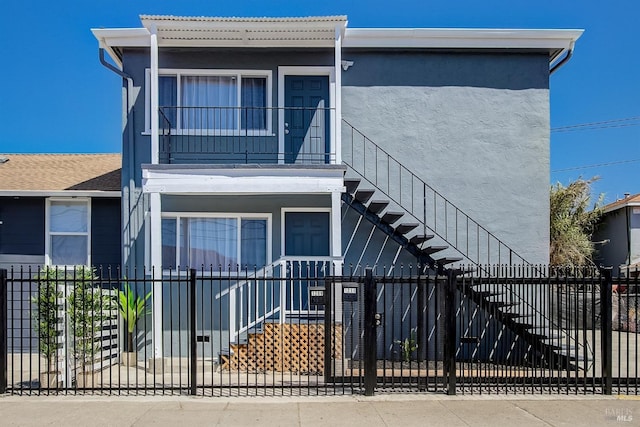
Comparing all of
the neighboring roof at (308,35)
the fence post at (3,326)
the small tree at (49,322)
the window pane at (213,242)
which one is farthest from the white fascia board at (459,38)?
the fence post at (3,326)

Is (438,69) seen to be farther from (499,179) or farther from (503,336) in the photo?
(503,336)

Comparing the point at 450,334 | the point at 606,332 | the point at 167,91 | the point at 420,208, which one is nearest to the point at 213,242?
the point at 167,91

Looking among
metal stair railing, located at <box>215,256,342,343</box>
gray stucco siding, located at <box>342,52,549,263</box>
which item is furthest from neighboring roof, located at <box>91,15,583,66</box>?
metal stair railing, located at <box>215,256,342,343</box>

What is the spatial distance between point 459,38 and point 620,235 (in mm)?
14163

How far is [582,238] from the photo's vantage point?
2069 cm

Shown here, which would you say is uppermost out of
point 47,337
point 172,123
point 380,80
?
point 380,80

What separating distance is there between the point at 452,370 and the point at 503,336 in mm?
3841

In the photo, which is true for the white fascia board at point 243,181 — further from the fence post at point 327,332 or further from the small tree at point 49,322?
the small tree at point 49,322

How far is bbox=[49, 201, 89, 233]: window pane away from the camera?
12906mm

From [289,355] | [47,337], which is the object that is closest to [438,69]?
[289,355]

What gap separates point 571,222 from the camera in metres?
21.1

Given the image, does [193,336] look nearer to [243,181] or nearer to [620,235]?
[243,181]

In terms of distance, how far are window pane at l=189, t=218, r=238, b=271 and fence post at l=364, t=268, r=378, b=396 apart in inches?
193

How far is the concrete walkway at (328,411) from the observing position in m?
7.00
